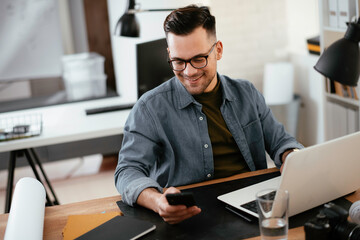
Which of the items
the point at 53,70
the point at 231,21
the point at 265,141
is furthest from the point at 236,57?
the point at 265,141

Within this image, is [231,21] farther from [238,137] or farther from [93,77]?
[238,137]

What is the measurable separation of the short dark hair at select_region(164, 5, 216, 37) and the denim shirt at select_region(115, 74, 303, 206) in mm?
234

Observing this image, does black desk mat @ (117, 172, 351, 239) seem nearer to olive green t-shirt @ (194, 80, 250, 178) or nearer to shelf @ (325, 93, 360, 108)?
olive green t-shirt @ (194, 80, 250, 178)

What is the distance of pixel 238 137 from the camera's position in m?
1.84

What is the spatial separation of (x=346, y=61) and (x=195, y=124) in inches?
22.3

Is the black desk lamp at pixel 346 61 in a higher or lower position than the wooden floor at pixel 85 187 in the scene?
higher

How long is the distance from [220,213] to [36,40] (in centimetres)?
375

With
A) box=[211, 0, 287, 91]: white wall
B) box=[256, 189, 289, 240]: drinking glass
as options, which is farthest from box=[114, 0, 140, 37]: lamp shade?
box=[256, 189, 289, 240]: drinking glass

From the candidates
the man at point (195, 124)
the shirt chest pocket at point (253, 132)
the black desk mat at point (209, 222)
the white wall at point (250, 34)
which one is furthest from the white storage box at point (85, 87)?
the black desk mat at point (209, 222)

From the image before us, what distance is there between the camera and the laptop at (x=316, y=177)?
127 centimetres

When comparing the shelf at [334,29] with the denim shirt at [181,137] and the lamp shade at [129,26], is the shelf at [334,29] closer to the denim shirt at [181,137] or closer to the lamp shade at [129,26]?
the lamp shade at [129,26]

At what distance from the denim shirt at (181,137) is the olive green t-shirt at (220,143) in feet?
0.07

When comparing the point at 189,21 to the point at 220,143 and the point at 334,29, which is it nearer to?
the point at 220,143

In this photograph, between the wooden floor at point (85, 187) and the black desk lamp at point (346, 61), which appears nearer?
the black desk lamp at point (346, 61)
